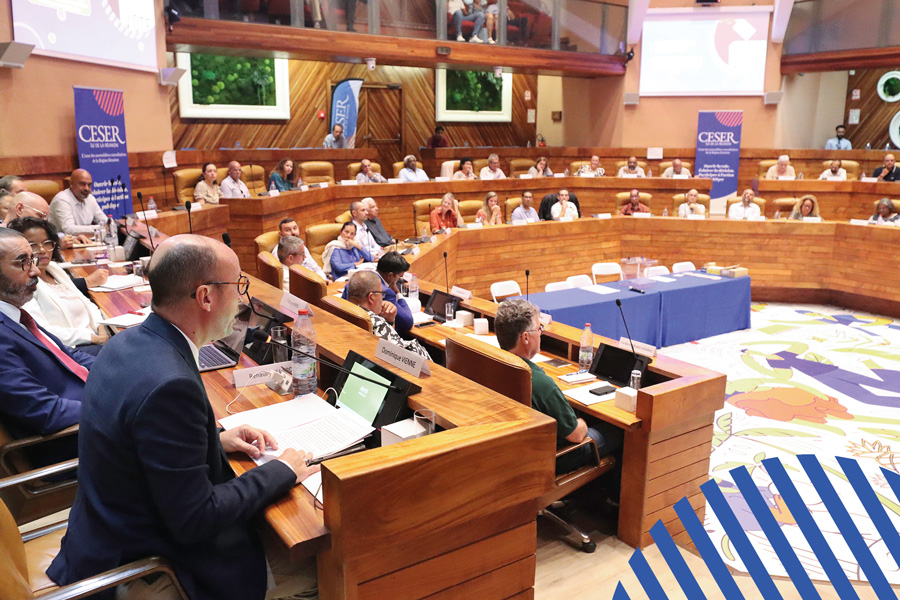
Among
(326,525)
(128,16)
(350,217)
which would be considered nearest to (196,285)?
(326,525)

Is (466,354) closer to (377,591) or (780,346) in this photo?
(377,591)

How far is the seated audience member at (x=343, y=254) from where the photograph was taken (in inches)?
224

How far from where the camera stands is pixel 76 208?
19.4 ft

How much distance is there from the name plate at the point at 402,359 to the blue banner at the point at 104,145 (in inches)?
204

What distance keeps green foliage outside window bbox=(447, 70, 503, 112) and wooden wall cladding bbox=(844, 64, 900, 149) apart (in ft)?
23.6

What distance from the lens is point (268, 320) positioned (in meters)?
2.77

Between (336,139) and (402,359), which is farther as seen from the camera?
(336,139)

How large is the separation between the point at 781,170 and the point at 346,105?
751cm

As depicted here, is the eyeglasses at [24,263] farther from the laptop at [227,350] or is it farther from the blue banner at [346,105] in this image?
the blue banner at [346,105]

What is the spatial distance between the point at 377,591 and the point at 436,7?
1004 centimetres

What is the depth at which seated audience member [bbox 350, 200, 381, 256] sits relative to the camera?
6.80m

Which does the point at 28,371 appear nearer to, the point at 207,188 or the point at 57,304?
the point at 57,304

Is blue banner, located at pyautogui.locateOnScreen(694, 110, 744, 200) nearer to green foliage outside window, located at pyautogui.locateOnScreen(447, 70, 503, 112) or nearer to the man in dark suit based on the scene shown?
green foliage outside window, located at pyautogui.locateOnScreen(447, 70, 503, 112)

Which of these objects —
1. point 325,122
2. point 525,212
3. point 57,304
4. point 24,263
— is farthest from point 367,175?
point 24,263
